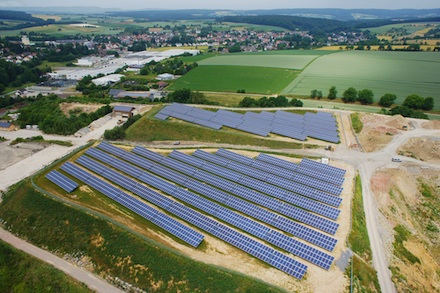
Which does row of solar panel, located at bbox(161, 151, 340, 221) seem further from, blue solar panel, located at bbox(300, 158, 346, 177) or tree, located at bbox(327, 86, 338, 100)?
tree, located at bbox(327, 86, 338, 100)

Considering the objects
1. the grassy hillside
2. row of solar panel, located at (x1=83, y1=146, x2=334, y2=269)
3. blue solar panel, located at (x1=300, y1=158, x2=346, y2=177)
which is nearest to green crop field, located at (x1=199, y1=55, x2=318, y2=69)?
the grassy hillside

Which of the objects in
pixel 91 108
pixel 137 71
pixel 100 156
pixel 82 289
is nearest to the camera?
pixel 82 289

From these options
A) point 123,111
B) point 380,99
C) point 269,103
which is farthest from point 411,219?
point 123,111

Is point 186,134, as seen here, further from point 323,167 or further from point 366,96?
point 366,96

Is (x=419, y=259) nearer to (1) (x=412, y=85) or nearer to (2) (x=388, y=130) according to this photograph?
(2) (x=388, y=130)

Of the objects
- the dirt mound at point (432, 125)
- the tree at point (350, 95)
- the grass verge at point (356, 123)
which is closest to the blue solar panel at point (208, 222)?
the grass verge at point (356, 123)

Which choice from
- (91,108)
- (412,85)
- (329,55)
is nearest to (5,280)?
(91,108)
